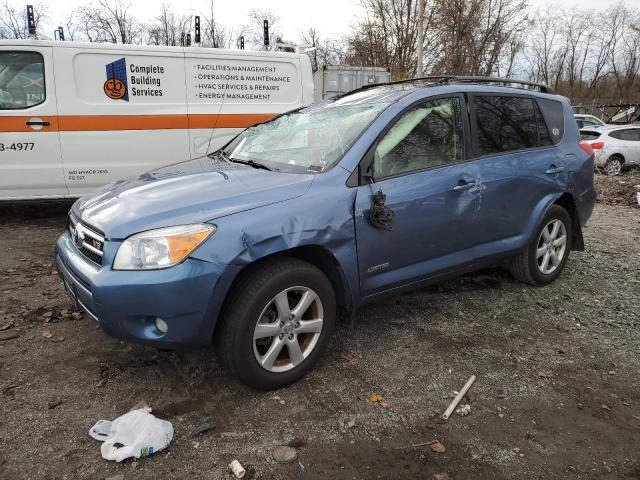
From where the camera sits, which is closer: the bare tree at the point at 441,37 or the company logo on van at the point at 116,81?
the company logo on van at the point at 116,81

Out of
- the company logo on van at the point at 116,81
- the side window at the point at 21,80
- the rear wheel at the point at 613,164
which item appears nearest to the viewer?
the side window at the point at 21,80

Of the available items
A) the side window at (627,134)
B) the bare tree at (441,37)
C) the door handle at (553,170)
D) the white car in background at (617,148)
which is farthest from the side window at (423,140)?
the bare tree at (441,37)

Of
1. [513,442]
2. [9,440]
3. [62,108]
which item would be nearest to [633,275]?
[513,442]

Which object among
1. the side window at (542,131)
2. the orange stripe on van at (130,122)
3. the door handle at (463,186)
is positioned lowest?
the door handle at (463,186)

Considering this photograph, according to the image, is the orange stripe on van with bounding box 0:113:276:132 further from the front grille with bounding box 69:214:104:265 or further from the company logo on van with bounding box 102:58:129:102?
the front grille with bounding box 69:214:104:265

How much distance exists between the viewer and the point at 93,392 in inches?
109

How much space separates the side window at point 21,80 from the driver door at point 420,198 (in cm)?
482

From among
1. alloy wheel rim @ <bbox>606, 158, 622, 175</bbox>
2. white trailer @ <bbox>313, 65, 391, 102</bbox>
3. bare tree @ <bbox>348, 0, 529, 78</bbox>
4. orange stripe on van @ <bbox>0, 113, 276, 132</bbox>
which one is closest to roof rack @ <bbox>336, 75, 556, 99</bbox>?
orange stripe on van @ <bbox>0, 113, 276, 132</bbox>

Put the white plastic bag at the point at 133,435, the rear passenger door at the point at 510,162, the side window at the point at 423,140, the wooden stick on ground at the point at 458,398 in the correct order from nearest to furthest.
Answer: the white plastic bag at the point at 133,435 → the wooden stick on ground at the point at 458,398 → the side window at the point at 423,140 → the rear passenger door at the point at 510,162

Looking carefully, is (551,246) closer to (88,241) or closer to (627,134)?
(88,241)

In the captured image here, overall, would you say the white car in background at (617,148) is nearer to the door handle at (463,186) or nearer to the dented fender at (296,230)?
the door handle at (463,186)

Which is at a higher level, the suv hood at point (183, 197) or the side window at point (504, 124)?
the side window at point (504, 124)

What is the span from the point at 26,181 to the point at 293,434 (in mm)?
5260

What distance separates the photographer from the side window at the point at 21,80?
A: 584cm
